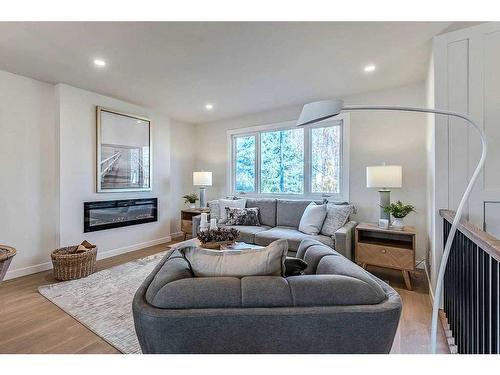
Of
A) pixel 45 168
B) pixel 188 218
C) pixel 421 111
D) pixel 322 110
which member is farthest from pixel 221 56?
pixel 188 218

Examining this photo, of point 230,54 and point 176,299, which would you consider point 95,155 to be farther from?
point 176,299

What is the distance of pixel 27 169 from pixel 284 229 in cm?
338

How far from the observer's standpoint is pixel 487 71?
2006 mm

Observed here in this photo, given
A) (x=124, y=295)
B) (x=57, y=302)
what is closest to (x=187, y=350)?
(x=124, y=295)

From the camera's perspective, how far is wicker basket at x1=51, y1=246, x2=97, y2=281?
9.34 feet

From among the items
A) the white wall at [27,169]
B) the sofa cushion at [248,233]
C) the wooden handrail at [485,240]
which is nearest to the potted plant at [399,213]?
the wooden handrail at [485,240]

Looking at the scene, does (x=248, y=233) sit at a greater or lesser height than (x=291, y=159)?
lesser

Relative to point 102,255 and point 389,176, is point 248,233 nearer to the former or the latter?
point 389,176

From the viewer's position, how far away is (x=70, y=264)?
286 centimetres

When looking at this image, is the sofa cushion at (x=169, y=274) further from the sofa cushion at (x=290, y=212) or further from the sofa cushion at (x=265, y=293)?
the sofa cushion at (x=290, y=212)

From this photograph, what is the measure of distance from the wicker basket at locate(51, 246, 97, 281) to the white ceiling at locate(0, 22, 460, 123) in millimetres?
2107

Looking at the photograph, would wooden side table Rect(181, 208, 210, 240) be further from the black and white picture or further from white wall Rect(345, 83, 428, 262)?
white wall Rect(345, 83, 428, 262)
